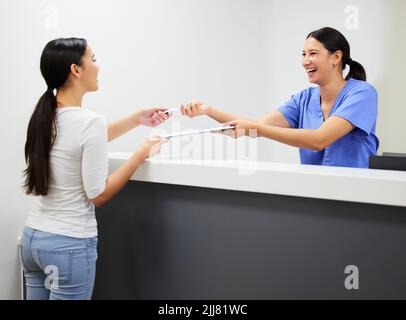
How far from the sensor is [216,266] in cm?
125

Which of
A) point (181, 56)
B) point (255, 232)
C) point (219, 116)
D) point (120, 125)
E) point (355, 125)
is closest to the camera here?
point (255, 232)

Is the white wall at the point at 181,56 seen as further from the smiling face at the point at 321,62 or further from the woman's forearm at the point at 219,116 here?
the smiling face at the point at 321,62

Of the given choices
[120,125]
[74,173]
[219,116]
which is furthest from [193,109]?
[74,173]

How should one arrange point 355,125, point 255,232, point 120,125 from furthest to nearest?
point 120,125
point 355,125
point 255,232

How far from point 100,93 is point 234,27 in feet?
3.53

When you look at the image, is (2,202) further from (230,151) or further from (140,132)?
(230,151)

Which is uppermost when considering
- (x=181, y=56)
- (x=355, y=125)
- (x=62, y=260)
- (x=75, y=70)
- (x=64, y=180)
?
(x=181, y=56)

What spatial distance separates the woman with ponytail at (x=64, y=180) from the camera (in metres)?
1.20

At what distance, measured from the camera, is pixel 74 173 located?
4.00 ft

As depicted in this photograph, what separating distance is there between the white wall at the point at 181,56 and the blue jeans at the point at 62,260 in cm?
63

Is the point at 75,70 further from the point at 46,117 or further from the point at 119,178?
the point at 119,178

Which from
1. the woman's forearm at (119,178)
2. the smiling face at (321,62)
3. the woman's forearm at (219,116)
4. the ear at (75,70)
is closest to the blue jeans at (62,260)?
the woman's forearm at (119,178)

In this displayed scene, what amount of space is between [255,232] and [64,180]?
48cm
